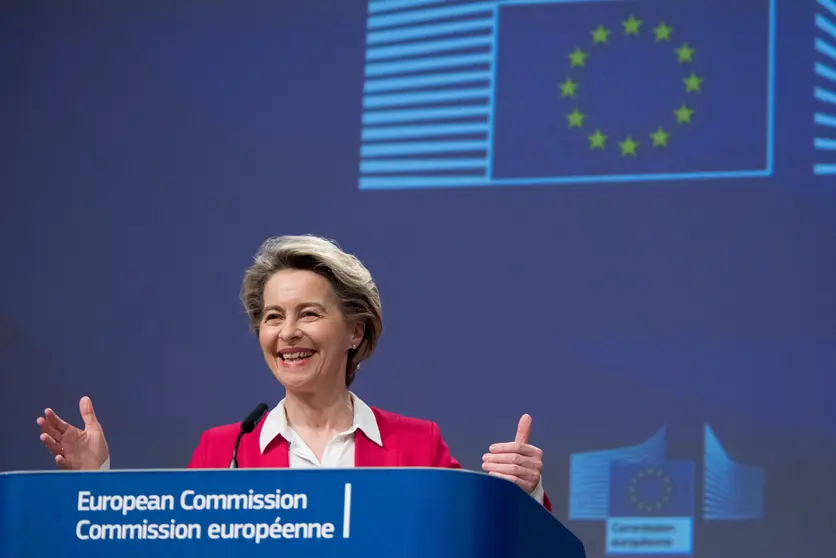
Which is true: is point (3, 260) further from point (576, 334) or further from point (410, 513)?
point (410, 513)

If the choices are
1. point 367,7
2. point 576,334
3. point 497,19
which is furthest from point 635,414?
point 367,7

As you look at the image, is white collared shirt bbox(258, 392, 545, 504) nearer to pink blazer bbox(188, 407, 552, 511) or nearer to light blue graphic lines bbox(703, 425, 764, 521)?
pink blazer bbox(188, 407, 552, 511)

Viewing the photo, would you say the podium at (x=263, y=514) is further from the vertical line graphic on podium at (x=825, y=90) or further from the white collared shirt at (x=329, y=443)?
the vertical line graphic on podium at (x=825, y=90)

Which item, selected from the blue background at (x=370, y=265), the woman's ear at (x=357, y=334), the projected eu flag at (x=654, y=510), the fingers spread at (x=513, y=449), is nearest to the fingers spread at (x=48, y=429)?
the woman's ear at (x=357, y=334)

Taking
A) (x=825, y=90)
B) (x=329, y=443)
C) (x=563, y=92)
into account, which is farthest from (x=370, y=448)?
(x=825, y=90)

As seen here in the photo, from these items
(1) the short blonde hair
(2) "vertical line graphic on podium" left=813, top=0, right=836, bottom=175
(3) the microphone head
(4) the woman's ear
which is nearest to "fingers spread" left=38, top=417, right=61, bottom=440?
(3) the microphone head

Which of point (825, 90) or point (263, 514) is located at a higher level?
point (825, 90)

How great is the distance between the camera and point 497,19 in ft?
15.4

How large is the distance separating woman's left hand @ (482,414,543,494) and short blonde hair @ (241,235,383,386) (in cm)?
61

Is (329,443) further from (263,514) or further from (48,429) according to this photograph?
(263,514)

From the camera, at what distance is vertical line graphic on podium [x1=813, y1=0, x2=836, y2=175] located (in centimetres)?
426

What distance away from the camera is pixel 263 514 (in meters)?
1.87

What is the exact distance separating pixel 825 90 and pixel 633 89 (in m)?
0.63

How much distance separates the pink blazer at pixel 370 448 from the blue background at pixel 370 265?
144 cm
